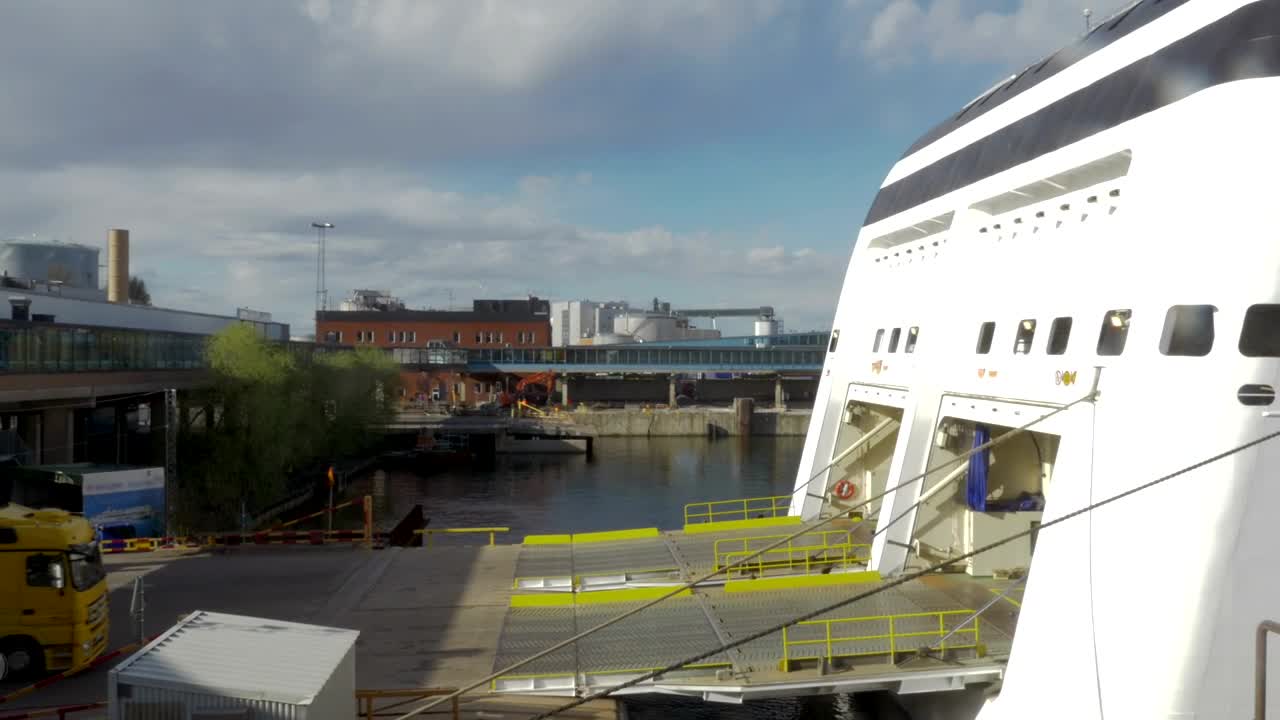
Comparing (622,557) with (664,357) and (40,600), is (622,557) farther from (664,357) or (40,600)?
(664,357)

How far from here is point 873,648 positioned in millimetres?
12117

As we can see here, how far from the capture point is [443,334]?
9250 centimetres

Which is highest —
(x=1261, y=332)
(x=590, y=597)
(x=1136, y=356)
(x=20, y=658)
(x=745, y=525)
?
(x=1261, y=332)

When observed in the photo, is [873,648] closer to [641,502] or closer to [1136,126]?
[1136,126]

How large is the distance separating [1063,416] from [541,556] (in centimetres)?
1134

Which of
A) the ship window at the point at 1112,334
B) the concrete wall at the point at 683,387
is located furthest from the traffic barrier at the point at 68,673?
the concrete wall at the point at 683,387

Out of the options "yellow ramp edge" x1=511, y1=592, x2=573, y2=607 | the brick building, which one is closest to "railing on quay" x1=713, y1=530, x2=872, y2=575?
"yellow ramp edge" x1=511, y1=592, x2=573, y2=607

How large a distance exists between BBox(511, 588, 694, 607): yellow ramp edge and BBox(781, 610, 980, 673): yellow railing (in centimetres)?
294

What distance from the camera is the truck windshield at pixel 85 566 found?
542 inches

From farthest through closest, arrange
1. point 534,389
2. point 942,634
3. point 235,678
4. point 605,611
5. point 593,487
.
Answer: point 534,389 → point 593,487 → point 605,611 → point 942,634 → point 235,678

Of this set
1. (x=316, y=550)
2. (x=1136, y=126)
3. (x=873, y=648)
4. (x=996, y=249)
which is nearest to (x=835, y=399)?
(x=996, y=249)

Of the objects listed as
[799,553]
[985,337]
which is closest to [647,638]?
[799,553]

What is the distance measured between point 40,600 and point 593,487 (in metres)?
37.9

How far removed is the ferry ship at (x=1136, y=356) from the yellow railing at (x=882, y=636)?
1227 mm
